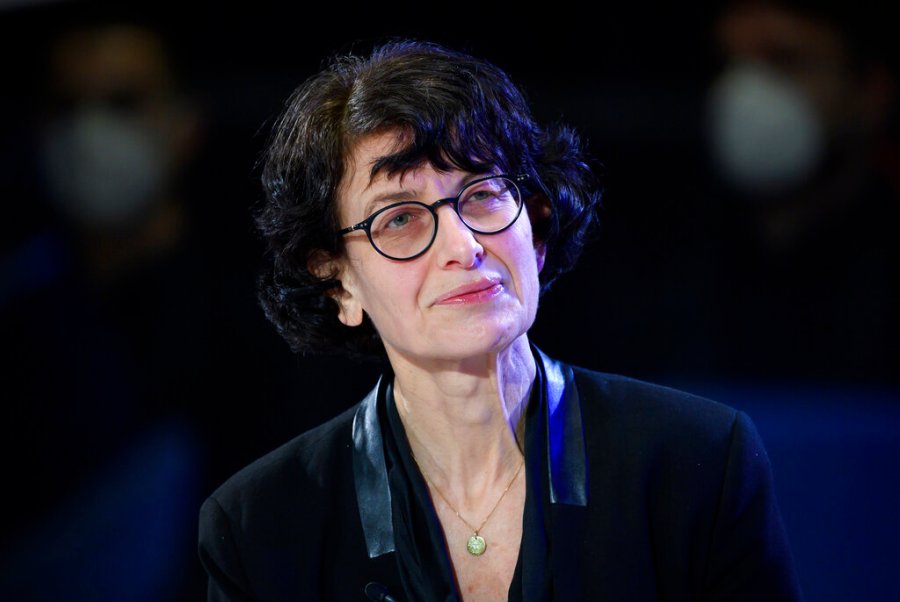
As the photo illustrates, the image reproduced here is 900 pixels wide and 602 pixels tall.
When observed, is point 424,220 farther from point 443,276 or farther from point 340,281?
point 340,281

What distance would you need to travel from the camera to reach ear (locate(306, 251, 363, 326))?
2039 mm

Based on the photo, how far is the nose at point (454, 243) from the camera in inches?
70.0

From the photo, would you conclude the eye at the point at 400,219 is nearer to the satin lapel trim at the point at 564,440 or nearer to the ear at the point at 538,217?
the ear at the point at 538,217

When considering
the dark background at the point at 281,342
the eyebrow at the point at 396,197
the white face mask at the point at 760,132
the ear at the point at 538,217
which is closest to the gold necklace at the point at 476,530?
the ear at the point at 538,217

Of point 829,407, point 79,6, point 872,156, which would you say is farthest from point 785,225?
point 79,6

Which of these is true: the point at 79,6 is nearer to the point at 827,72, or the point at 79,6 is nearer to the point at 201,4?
the point at 201,4

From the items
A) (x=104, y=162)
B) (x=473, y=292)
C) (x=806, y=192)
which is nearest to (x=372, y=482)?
(x=473, y=292)

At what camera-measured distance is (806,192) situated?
2.74 metres

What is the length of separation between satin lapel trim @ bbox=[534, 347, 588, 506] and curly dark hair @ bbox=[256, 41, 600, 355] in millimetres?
267

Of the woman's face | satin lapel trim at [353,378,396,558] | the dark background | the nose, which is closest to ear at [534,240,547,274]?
the woman's face

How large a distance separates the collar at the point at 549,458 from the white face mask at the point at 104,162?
3.39 ft

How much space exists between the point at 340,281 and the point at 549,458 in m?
0.53

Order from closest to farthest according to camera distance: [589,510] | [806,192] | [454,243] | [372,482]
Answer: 1. [454,243]
2. [589,510]
3. [372,482]
4. [806,192]

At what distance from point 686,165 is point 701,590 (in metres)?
1.24
